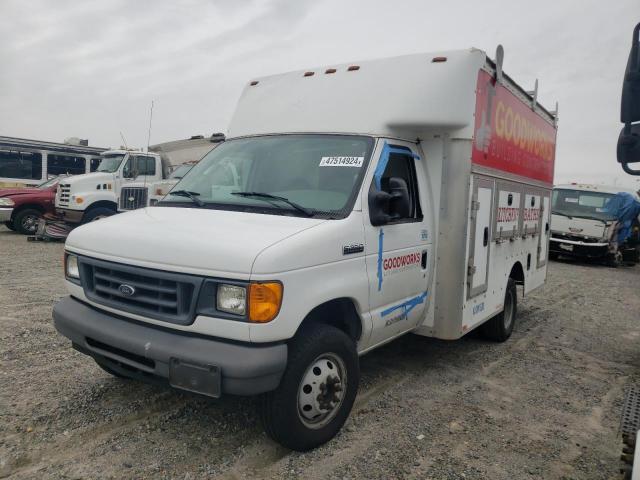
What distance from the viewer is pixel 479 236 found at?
4902 millimetres

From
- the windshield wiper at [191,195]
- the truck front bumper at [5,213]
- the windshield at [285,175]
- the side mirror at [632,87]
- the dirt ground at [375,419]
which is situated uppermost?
the side mirror at [632,87]

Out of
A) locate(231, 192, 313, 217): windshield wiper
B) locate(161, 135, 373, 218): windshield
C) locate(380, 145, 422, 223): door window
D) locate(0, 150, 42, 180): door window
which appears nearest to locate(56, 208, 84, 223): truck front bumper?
locate(0, 150, 42, 180): door window

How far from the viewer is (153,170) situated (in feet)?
44.6

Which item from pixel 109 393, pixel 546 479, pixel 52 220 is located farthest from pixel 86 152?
pixel 546 479

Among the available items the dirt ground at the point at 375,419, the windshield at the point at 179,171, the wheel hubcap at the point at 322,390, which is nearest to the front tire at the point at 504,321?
the dirt ground at the point at 375,419

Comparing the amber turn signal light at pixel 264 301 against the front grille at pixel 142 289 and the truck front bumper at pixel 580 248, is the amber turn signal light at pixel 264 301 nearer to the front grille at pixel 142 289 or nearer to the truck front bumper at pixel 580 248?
the front grille at pixel 142 289

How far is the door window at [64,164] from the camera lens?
17.0 meters

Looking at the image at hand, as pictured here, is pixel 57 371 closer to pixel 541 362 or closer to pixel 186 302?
pixel 186 302

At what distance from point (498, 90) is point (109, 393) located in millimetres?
4577

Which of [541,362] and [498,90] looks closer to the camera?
[498,90]

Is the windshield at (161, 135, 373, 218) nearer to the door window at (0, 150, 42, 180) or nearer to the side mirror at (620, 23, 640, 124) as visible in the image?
the side mirror at (620, 23, 640, 124)

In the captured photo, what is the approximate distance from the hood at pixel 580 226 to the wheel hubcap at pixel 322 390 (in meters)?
14.0

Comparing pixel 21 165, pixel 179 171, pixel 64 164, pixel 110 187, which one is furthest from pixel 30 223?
pixel 179 171

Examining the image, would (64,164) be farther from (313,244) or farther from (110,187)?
(313,244)
